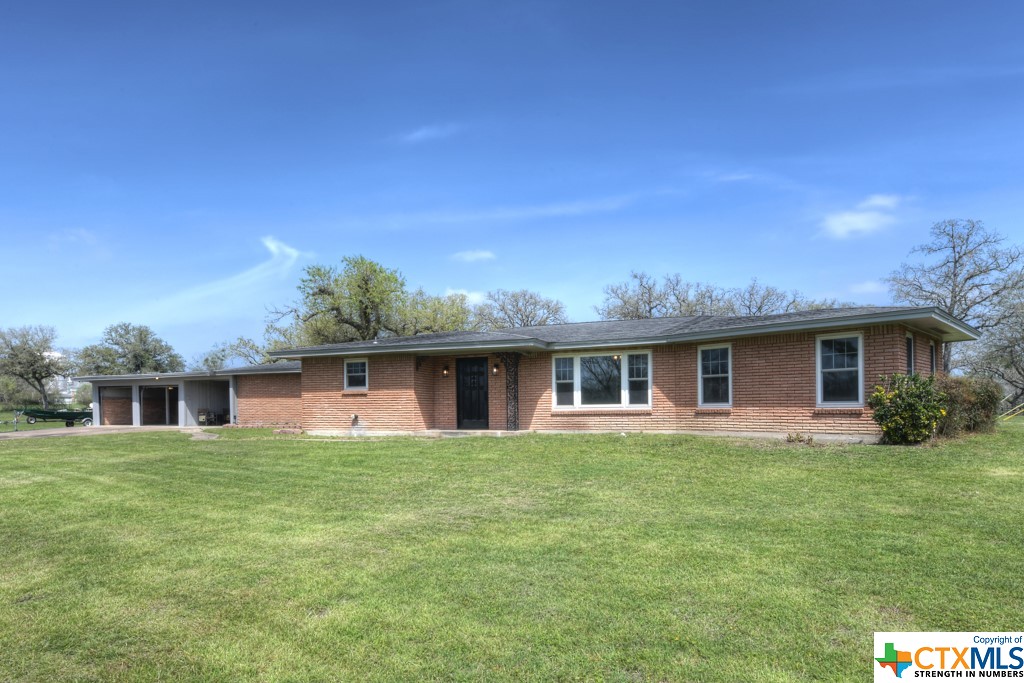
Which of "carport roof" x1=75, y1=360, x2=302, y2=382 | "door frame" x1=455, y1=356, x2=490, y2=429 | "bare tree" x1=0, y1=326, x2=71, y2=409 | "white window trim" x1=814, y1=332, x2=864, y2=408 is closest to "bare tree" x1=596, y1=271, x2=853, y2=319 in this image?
"carport roof" x1=75, y1=360, x2=302, y2=382

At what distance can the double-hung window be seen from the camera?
63.1 feet

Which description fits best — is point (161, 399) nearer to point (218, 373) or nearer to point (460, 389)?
point (218, 373)

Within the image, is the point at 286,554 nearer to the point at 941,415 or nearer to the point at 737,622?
the point at 737,622

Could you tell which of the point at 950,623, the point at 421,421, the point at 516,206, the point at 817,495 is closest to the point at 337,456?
the point at 421,421

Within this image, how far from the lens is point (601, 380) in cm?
1716

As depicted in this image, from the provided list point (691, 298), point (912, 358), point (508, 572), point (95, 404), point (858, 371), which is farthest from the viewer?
point (691, 298)

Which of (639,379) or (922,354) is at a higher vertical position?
(922,354)

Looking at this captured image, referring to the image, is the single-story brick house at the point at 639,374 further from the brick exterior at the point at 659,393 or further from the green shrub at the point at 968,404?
the green shrub at the point at 968,404

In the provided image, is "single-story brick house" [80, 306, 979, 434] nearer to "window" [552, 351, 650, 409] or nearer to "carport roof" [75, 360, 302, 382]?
"window" [552, 351, 650, 409]

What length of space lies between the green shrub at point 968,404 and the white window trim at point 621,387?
639 centimetres

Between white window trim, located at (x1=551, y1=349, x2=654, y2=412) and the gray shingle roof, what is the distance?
47 centimetres

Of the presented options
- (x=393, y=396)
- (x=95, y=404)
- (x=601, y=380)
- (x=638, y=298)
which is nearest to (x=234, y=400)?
(x=95, y=404)

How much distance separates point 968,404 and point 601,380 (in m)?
8.32

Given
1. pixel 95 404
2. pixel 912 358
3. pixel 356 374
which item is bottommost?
pixel 95 404
